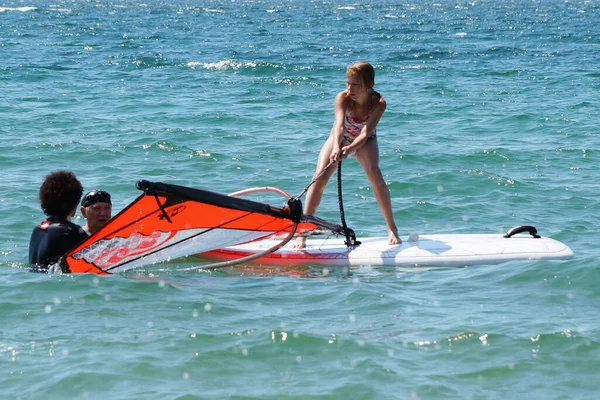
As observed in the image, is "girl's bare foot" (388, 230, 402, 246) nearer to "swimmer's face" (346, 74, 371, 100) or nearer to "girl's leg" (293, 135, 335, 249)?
"girl's leg" (293, 135, 335, 249)

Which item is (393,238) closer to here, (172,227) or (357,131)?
(357,131)

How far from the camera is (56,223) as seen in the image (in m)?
7.00

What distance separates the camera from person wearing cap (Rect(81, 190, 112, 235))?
730cm

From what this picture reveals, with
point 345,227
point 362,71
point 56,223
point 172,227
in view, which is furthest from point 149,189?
point 362,71

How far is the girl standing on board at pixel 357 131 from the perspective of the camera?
7742mm

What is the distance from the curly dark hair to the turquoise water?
54cm

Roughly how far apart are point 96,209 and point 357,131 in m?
2.36

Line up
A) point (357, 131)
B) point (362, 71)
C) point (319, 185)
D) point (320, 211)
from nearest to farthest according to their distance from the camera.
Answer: point (362, 71) < point (357, 131) < point (319, 185) < point (320, 211)

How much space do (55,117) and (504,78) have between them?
35.3ft

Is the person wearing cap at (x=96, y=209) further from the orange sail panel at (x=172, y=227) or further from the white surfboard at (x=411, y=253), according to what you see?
the white surfboard at (x=411, y=253)

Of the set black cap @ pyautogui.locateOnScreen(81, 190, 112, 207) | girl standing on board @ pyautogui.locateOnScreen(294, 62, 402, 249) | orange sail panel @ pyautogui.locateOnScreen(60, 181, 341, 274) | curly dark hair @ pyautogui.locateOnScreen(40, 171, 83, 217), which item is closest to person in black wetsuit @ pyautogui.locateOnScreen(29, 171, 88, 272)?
curly dark hair @ pyautogui.locateOnScreen(40, 171, 83, 217)

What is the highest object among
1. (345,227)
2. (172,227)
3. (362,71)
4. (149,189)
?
(362,71)

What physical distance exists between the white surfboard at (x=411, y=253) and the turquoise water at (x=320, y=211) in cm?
19

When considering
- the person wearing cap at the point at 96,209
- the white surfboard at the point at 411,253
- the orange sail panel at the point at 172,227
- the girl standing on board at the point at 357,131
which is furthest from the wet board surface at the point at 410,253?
the person wearing cap at the point at 96,209
